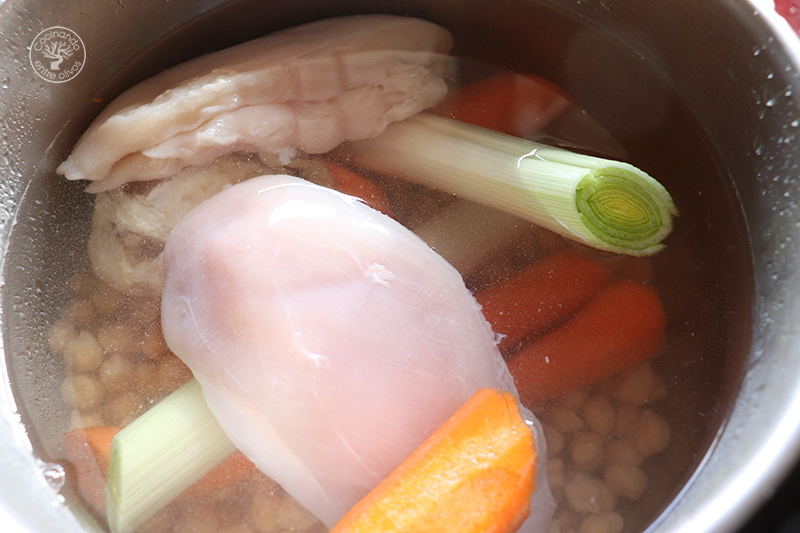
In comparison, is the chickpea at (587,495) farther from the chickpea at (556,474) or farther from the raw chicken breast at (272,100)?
the raw chicken breast at (272,100)

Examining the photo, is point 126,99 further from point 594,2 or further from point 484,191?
point 594,2

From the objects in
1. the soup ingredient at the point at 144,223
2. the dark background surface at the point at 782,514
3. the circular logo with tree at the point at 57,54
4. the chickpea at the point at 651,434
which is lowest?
the dark background surface at the point at 782,514

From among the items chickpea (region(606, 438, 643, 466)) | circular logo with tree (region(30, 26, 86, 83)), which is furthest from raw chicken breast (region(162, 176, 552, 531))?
circular logo with tree (region(30, 26, 86, 83))

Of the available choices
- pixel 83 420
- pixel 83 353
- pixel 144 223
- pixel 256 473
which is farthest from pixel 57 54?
pixel 256 473

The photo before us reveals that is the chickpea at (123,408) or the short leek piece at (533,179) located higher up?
the short leek piece at (533,179)

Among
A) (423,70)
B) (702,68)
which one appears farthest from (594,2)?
(423,70)

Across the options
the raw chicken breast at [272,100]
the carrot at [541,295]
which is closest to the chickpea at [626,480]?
the carrot at [541,295]

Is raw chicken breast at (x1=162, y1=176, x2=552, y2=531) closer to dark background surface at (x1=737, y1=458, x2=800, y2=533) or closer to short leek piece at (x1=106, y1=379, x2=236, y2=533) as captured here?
short leek piece at (x1=106, y1=379, x2=236, y2=533)
